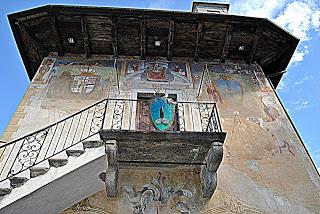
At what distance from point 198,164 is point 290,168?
2.22m

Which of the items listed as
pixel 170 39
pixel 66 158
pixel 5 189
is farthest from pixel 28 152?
pixel 170 39

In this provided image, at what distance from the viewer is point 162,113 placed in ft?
23.0

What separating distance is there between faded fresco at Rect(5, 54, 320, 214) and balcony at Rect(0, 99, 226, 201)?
0.35m

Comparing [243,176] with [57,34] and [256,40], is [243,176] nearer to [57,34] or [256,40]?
[256,40]

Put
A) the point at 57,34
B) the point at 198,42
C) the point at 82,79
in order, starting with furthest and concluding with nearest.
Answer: the point at 198,42
the point at 57,34
the point at 82,79

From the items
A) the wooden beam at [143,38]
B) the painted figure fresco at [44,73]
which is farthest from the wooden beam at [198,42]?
the painted figure fresco at [44,73]

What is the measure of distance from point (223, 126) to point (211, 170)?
2.00 metres

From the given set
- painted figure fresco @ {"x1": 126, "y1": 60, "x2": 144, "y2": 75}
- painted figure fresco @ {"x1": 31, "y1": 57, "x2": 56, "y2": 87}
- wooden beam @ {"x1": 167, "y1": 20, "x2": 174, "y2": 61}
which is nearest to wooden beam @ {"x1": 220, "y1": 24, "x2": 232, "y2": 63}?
wooden beam @ {"x1": 167, "y1": 20, "x2": 174, "y2": 61}

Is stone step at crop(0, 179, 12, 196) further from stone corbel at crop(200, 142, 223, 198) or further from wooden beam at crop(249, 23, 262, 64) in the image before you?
wooden beam at crop(249, 23, 262, 64)

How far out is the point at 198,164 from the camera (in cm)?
717

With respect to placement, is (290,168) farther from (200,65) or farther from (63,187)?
(63,187)

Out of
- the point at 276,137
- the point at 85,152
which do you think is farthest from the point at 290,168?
the point at 85,152

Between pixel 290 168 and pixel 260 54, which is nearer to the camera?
pixel 290 168

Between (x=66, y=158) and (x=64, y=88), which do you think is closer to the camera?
(x=66, y=158)
